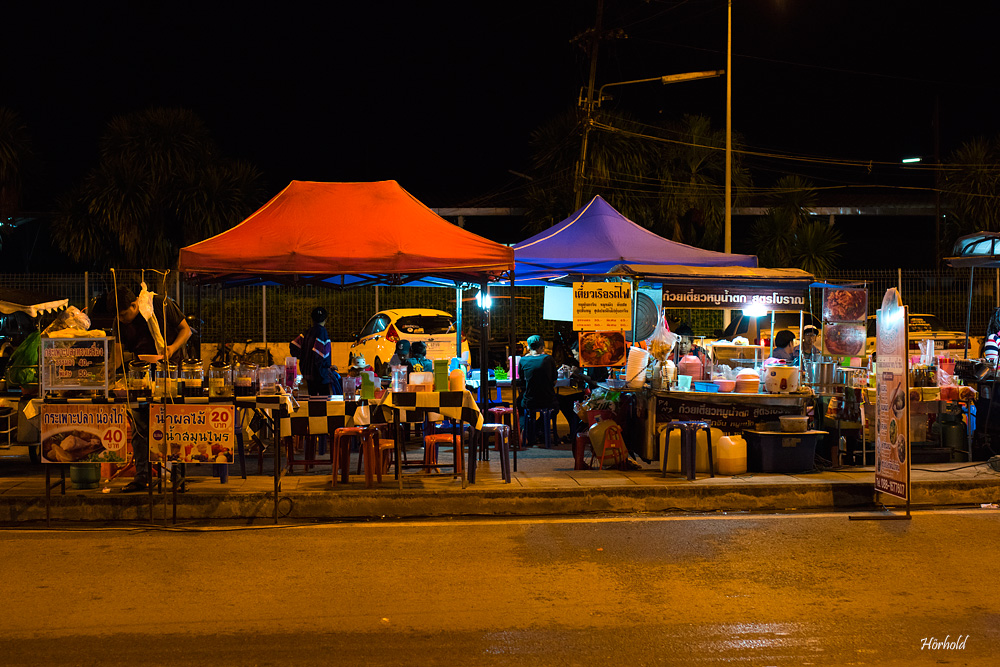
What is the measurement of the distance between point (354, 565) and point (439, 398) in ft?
8.76

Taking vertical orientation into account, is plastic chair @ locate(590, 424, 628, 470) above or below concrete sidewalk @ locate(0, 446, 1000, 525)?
above

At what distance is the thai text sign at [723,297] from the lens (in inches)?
412

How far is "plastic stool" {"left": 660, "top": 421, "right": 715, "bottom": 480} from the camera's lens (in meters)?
9.12

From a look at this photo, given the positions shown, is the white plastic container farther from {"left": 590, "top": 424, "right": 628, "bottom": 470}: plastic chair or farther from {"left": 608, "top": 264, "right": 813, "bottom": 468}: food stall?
{"left": 590, "top": 424, "right": 628, "bottom": 470}: plastic chair

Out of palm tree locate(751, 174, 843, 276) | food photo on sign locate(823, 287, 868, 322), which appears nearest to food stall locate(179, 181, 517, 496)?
food photo on sign locate(823, 287, 868, 322)

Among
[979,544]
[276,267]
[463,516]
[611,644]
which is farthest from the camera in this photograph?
[276,267]

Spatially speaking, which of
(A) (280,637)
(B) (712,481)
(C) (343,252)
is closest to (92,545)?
(A) (280,637)

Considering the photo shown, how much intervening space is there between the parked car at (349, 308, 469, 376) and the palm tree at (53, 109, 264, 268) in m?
7.65

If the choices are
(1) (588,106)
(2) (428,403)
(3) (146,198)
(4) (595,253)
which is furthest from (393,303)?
(2) (428,403)

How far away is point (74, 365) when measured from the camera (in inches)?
313

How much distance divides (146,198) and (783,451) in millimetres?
19473

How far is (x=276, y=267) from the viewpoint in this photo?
9406mm

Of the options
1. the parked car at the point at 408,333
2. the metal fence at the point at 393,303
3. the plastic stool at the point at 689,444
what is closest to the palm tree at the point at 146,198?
the metal fence at the point at 393,303

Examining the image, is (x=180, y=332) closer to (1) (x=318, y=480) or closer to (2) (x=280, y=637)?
(1) (x=318, y=480)
